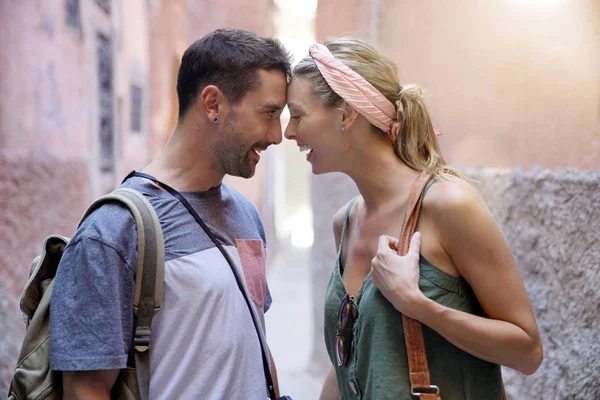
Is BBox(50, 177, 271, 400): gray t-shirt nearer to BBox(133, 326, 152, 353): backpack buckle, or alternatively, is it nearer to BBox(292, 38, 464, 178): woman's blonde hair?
BBox(133, 326, 152, 353): backpack buckle

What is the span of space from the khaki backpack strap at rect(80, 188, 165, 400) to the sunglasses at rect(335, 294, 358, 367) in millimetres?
526

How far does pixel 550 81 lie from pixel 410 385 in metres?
1.77

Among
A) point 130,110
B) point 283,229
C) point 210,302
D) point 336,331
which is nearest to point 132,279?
point 210,302

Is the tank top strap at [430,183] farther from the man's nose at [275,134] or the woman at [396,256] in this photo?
the man's nose at [275,134]

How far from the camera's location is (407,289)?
59.0 inches

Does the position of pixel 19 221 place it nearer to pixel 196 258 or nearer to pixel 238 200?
pixel 238 200

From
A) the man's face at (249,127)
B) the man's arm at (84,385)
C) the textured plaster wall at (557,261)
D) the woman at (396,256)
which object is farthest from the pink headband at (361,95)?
the textured plaster wall at (557,261)

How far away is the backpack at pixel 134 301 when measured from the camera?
1.45 metres

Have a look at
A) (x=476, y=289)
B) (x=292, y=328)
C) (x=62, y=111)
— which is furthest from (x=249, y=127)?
(x=292, y=328)

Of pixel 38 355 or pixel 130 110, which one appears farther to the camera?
pixel 130 110

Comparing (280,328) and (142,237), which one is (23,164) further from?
(280,328)

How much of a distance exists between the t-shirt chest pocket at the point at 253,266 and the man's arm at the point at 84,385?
51cm

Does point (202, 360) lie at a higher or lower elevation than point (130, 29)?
lower

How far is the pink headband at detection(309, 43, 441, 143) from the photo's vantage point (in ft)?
5.67
